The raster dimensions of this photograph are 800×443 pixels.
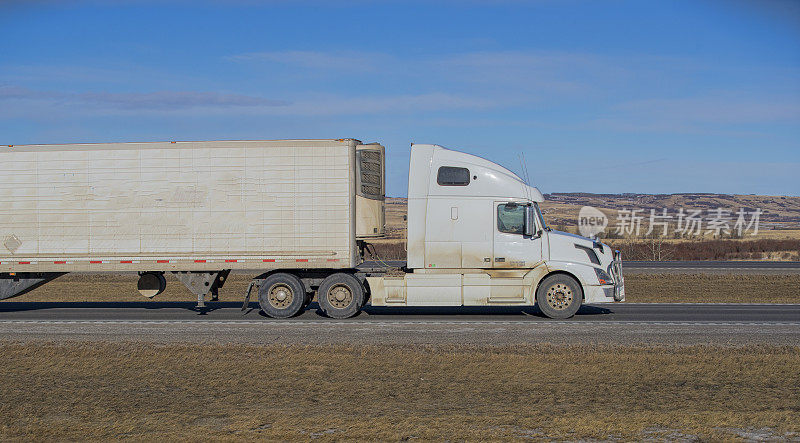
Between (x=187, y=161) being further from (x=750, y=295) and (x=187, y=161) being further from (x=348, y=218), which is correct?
(x=750, y=295)

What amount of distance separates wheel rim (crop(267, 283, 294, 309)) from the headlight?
746cm

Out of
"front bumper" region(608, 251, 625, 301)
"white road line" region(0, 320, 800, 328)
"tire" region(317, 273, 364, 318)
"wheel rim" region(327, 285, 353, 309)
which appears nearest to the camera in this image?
"white road line" region(0, 320, 800, 328)

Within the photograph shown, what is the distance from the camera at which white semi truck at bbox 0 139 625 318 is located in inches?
725

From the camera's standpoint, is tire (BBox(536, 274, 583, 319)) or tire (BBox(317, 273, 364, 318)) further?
tire (BBox(317, 273, 364, 318))

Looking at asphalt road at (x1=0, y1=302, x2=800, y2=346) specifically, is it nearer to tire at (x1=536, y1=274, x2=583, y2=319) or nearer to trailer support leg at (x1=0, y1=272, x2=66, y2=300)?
tire at (x1=536, y1=274, x2=583, y2=319)

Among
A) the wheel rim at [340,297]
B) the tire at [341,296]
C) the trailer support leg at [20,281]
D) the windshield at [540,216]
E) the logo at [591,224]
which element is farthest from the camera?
the logo at [591,224]

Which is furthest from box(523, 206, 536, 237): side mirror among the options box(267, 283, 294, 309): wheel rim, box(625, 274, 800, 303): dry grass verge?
box(625, 274, 800, 303): dry grass verge

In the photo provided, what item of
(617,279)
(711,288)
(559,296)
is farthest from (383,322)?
(711,288)

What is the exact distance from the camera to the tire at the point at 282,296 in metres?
18.9

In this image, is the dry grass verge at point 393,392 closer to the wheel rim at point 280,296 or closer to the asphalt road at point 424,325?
the asphalt road at point 424,325

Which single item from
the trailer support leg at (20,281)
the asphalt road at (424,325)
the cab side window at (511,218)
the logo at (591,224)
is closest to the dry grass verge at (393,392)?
the asphalt road at (424,325)

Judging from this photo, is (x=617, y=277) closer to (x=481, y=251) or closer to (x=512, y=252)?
(x=512, y=252)

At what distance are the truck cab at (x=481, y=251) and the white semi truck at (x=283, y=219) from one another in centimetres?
2

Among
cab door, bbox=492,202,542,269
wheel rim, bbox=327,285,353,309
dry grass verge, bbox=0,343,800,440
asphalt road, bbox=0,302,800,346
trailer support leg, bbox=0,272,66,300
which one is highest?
cab door, bbox=492,202,542,269
